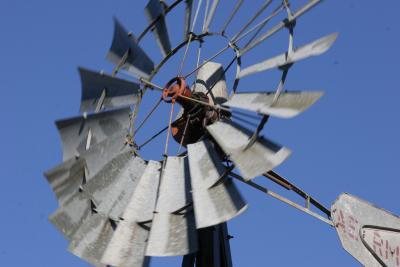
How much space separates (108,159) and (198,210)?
2084mm

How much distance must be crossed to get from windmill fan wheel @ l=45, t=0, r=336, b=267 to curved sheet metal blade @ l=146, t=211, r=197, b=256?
1 centimetres

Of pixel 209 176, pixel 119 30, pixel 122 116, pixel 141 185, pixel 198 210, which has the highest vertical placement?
pixel 119 30

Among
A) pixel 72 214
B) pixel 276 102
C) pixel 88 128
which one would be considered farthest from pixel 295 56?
pixel 72 214

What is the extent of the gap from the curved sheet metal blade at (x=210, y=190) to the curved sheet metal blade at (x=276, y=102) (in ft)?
2.18

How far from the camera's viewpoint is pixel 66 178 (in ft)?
28.6

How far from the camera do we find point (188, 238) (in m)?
7.81

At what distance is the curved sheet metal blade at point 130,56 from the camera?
379 inches

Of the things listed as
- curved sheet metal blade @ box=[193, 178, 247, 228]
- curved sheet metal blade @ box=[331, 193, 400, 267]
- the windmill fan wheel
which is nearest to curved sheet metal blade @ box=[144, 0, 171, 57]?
the windmill fan wheel

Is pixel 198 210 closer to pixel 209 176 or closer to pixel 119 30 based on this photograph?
pixel 209 176

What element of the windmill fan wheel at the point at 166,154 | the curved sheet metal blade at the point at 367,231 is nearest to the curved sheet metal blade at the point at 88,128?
the windmill fan wheel at the point at 166,154

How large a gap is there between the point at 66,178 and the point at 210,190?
195 cm

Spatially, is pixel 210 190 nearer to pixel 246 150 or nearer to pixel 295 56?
pixel 246 150

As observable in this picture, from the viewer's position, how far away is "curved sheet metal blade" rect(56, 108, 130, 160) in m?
8.70

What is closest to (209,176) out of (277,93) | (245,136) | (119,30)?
(245,136)
